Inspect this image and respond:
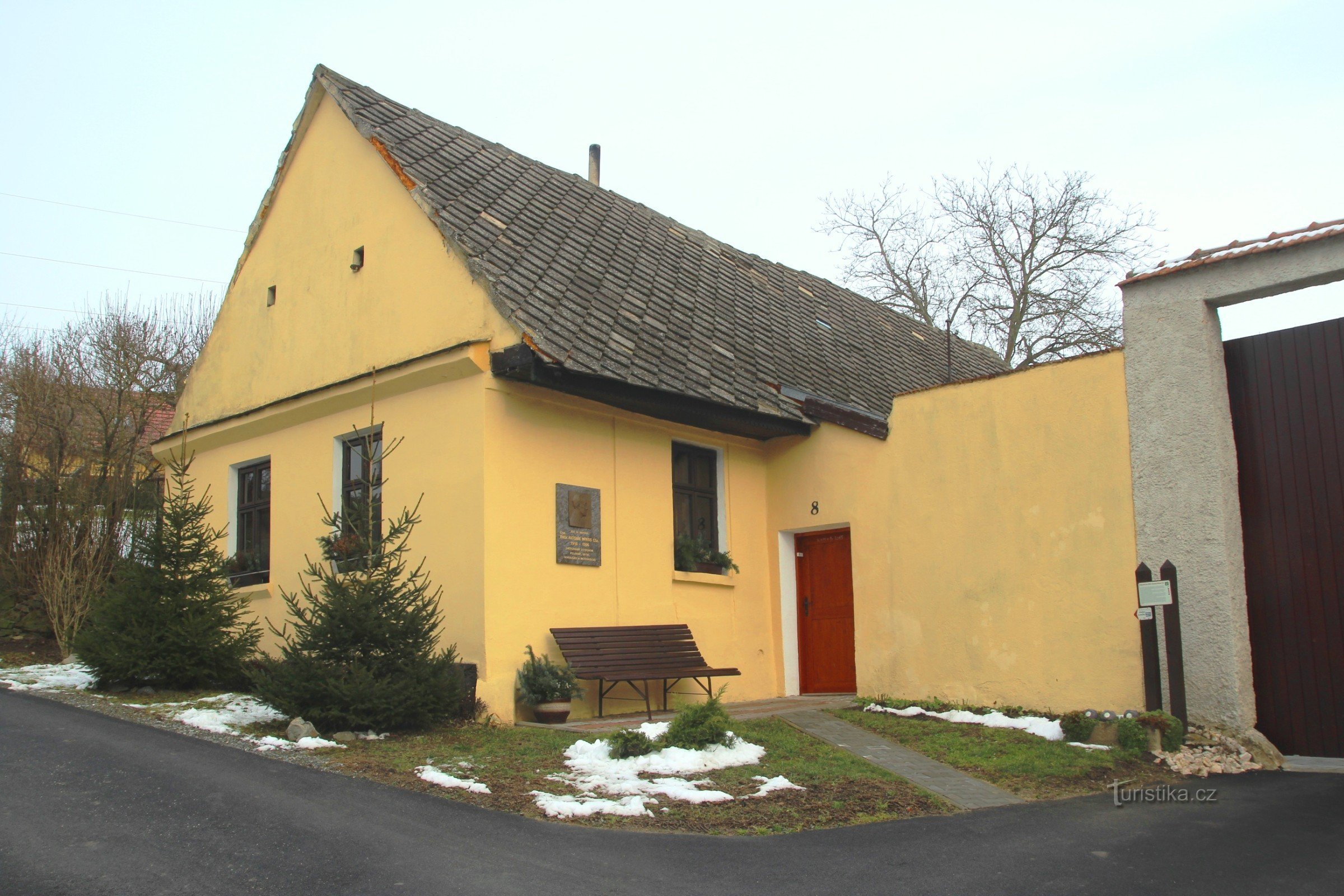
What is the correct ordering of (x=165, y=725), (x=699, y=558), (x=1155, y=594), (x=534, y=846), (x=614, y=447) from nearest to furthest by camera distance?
(x=534, y=846) → (x=1155, y=594) → (x=165, y=725) → (x=614, y=447) → (x=699, y=558)

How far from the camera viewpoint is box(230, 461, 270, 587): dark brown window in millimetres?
13555

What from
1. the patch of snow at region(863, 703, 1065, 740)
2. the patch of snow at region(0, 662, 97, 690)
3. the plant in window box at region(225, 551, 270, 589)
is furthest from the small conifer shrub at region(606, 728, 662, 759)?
the plant in window box at region(225, 551, 270, 589)

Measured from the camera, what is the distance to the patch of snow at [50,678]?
11.2 metres

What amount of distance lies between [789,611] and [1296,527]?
602cm

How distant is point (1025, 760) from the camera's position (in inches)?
329

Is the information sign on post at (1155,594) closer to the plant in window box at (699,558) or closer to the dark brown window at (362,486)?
the plant in window box at (699,558)

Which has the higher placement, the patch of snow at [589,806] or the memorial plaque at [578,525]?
the memorial plaque at [578,525]

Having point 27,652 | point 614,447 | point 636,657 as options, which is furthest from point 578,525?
point 27,652

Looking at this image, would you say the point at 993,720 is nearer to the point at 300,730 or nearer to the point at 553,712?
the point at 553,712

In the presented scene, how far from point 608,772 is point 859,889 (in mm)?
2954

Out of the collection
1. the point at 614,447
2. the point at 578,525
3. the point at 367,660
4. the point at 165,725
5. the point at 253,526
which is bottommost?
the point at 165,725

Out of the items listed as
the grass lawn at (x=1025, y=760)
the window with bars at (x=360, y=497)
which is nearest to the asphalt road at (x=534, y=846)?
the grass lawn at (x=1025, y=760)

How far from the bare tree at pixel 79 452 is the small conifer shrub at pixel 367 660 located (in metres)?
4.46

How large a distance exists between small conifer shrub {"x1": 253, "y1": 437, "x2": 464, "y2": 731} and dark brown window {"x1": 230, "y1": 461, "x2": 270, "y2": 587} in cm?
409
